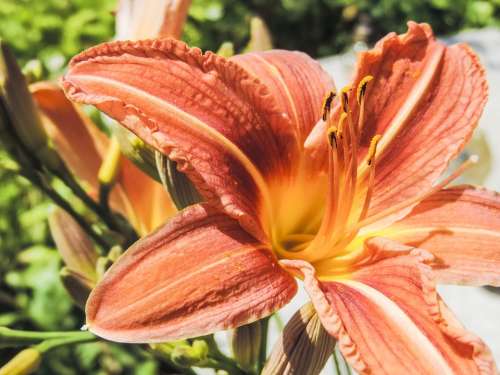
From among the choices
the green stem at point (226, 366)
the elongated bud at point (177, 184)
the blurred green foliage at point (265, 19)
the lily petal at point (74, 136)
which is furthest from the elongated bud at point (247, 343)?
the blurred green foliage at point (265, 19)

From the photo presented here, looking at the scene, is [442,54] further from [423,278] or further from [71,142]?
[71,142]

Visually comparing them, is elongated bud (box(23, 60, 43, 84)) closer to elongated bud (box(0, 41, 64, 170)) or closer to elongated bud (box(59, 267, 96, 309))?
elongated bud (box(0, 41, 64, 170))

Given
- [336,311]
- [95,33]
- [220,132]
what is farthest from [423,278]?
[95,33]

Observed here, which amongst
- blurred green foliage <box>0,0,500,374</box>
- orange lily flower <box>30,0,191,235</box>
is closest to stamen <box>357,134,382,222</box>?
orange lily flower <box>30,0,191,235</box>

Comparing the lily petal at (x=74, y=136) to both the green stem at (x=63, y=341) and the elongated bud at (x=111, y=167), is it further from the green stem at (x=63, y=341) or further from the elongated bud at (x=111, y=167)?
the green stem at (x=63, y=341)

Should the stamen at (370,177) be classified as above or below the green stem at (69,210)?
above

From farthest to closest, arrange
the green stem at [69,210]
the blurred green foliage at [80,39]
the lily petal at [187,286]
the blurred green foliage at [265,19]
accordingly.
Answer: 1. the blurred green foliage at [265,19]
2. the blurred green foliage at [80,39]
3. the green stem at [69,210]
4. the lily petal at [187,286]
